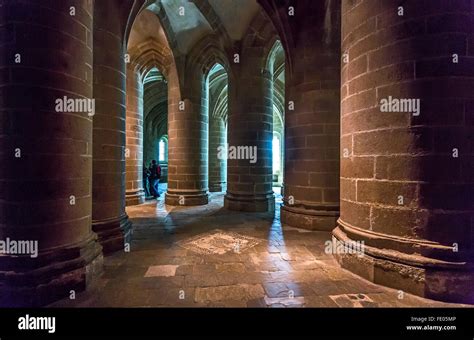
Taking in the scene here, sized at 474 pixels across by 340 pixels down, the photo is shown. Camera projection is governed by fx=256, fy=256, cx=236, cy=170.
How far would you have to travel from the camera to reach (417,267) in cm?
248

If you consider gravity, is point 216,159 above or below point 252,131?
below

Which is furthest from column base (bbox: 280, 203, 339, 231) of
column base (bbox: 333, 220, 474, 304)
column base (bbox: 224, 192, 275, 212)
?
column base (bbox: 333, 220, 474, 304)

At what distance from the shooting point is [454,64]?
8.05 ft

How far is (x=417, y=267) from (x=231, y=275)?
6.20 ft

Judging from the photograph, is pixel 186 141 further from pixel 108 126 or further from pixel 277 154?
pixel 277 154

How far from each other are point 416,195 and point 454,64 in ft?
4.28

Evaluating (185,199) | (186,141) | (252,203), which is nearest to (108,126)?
(252,203)

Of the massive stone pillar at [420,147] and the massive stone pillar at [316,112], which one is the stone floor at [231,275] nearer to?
the massive stone pillar at [420,147]

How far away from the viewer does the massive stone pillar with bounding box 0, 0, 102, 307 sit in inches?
90.8

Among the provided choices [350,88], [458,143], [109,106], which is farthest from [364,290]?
[109,106]

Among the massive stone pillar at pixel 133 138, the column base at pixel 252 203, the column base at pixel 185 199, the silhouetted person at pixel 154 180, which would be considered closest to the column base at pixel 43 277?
Result: the column base at pixel 252 203

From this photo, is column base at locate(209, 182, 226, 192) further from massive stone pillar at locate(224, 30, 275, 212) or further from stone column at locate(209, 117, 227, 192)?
massive stone pillar at locate(224, 30, 275, 212)
